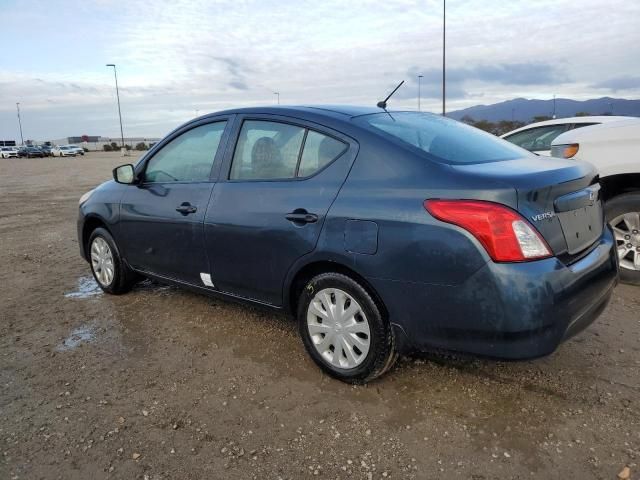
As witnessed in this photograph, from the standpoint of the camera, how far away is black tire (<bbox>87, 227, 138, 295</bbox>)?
4.74 meters

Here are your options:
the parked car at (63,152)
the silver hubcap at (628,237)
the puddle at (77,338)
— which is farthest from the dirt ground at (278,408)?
the parked car at (63,152)

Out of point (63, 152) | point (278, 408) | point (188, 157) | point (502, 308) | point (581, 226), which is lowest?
point (278, 408)

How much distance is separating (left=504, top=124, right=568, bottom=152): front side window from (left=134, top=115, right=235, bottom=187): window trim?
204 inches

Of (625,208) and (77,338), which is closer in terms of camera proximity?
(77,338)

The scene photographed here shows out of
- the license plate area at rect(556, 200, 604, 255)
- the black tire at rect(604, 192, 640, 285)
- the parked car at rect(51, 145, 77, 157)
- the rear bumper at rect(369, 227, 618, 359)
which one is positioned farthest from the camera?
the parked car at rect(51, 145, 77, 157)

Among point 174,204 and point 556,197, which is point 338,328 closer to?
point 556,197

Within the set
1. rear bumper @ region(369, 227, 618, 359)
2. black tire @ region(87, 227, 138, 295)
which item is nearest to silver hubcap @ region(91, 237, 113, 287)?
black tire @ region(87, 227, 138, 295)

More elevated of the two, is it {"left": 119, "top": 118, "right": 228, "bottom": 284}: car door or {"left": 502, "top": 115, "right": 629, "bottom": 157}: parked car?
{"left": 502, "top": 115, "right": 629, "bottom": 157}: parked car

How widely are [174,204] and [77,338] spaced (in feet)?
4.16

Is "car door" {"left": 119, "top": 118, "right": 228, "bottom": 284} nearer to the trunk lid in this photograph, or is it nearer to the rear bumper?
the rear bumper

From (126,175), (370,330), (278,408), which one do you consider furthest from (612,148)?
(126,175)

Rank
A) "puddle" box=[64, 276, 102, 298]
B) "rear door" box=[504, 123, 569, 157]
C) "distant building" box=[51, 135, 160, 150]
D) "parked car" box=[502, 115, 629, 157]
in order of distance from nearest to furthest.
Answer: "puddle" box=[64, 276, 102, 298], "parked car" box=[502, 115, 629, 157], "rear door" box=[504, 123, 569, 157], "distant building" box=[51, 135, 160, 150]

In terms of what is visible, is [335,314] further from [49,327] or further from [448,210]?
[49,327]

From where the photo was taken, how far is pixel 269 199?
129 inches
